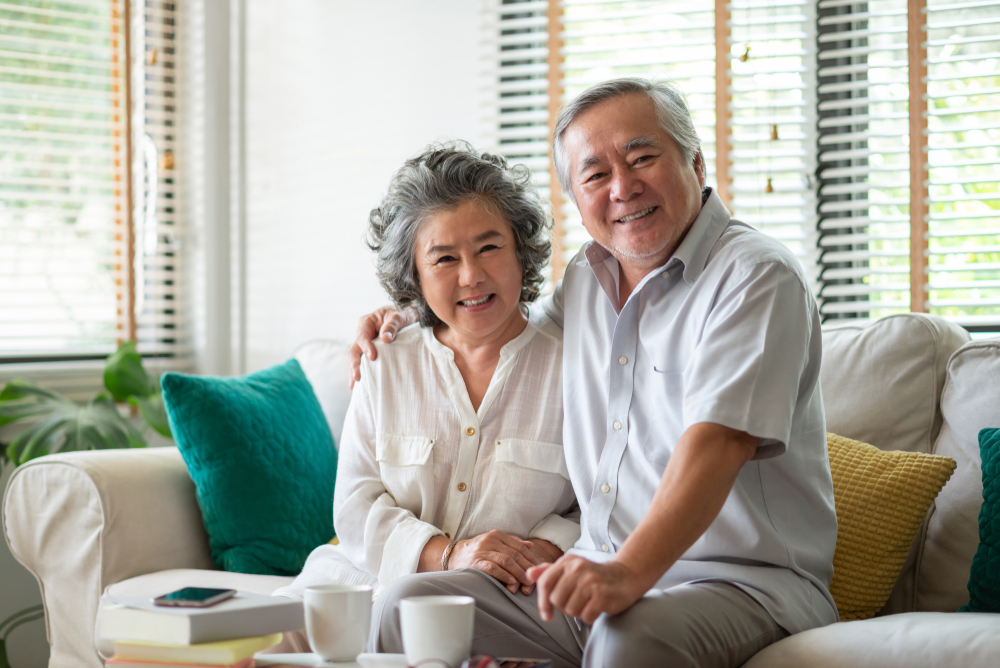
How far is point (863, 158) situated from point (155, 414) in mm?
2212

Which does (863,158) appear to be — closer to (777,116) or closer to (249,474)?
(777,116)

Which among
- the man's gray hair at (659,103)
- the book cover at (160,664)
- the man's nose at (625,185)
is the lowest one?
the book cover at (160,664)

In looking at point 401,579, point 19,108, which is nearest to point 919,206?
point 401,579

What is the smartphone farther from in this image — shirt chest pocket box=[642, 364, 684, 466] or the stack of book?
shirt chest pocket box=[642, 364, 684, 466]

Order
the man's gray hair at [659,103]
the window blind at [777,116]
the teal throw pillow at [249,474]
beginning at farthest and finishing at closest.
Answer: the window blind at [777,116] → the teal throw pillow at [249,474] → the man's gray hair at [659,103]

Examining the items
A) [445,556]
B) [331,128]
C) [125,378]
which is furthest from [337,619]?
[331,128]

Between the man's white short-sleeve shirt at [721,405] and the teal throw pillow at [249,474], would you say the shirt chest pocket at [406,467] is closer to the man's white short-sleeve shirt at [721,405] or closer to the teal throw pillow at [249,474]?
the man's white short-sleeve shirt at [721,405]

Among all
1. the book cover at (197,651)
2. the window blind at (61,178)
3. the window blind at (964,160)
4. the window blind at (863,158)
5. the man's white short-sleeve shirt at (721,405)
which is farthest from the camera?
the window blind at (61,178)

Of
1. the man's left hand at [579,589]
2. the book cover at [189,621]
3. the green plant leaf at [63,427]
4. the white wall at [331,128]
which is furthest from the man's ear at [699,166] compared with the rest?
the green plant leaf at [63,427]

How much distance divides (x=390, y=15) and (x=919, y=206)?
1.78 m

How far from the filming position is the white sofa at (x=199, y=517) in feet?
5.35

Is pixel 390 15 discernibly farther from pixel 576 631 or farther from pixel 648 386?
pixel 576 631

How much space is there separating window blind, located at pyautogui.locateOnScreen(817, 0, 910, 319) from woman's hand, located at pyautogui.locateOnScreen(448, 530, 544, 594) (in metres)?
1.39

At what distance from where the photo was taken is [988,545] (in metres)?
1.47
